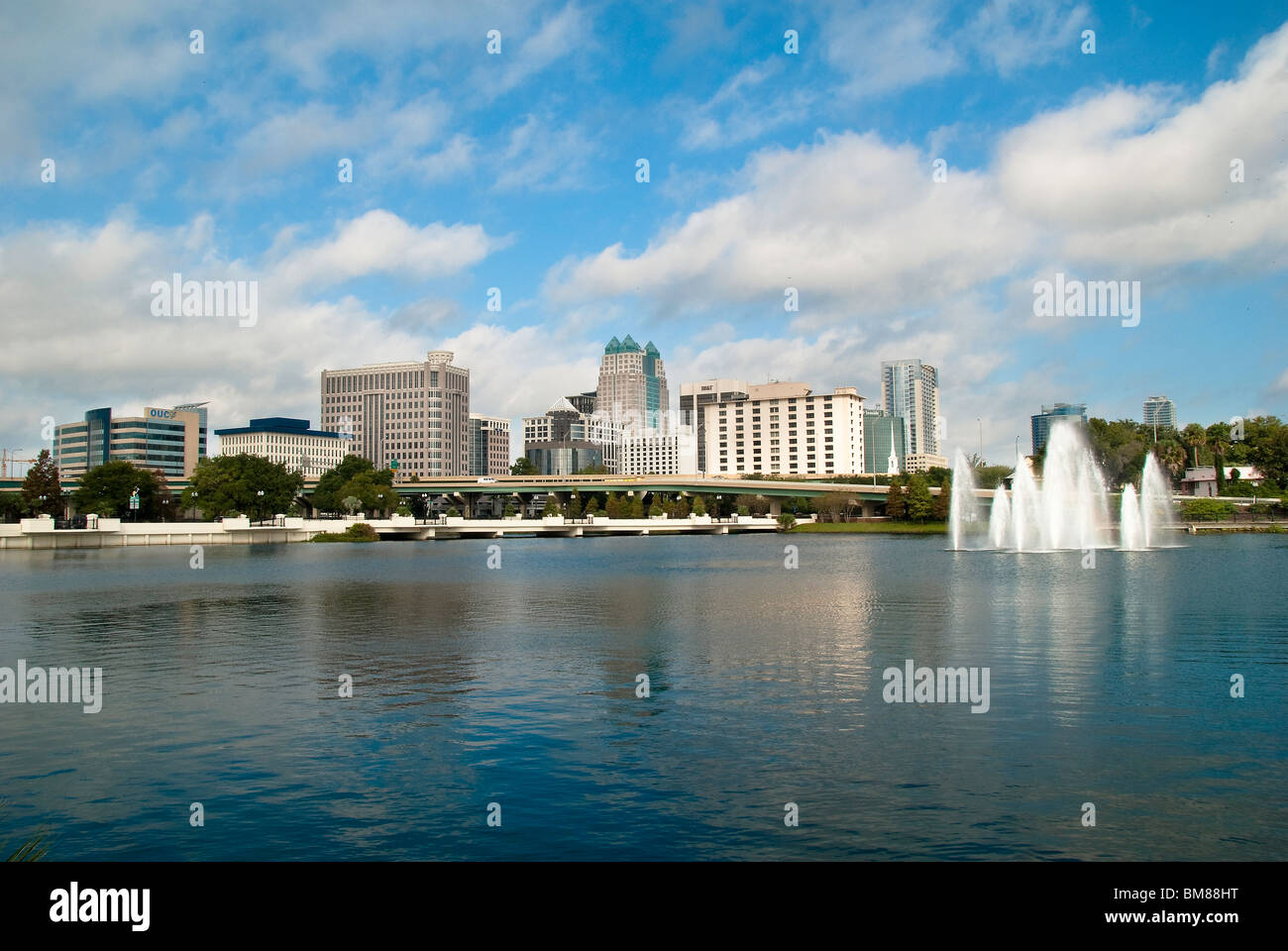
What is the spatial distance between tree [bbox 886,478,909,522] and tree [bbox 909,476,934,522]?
8.22ft

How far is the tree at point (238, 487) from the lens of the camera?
164 meters

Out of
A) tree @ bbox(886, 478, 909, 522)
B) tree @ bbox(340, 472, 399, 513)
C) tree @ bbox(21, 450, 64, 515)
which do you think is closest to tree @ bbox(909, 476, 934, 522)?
tree @ bbox(886, 478, 909, 522)

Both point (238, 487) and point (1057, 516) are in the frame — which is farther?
point (238, 487)

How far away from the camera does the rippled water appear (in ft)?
50.3

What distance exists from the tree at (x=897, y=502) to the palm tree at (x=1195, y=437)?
5392 cm

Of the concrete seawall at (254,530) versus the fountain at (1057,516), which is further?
the concrete seawall at (254,530)

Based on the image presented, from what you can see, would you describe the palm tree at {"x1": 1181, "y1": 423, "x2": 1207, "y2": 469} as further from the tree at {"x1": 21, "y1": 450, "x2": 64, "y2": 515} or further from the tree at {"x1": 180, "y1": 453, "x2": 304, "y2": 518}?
the tree at {"x1": 21, "y1": 450, "x2": 64, "y2": 515}

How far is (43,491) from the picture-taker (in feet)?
518

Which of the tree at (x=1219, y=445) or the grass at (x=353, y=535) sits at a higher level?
the tree at (x=1219, y=445)

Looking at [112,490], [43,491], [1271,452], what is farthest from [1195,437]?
[43,491]

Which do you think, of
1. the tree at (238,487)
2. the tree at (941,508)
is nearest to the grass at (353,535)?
the tree at (238,487)

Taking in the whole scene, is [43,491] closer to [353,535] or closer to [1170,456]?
[353,535]

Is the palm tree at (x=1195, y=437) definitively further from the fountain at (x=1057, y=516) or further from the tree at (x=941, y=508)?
the fountain at (x=1057, y=516)

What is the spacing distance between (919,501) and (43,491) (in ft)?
494
